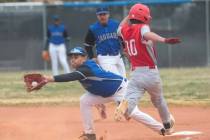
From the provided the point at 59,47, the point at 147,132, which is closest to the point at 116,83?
the point at 147,132

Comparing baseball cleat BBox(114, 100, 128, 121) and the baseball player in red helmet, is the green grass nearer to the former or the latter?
the baseball player in red helmet

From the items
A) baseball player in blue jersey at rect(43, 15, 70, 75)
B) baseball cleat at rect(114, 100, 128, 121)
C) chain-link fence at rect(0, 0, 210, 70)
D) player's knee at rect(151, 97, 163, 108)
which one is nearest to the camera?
baseball cleat at rect(114, 100, 128, 121)

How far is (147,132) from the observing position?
1050 centimetres

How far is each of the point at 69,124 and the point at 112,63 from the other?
1.30 meters

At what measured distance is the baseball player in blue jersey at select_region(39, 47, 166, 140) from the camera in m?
Answer: 9.28

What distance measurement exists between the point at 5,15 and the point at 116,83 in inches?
684

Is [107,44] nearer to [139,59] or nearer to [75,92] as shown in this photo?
[139,59]

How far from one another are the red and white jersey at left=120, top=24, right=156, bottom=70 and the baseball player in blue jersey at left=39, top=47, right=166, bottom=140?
562mm

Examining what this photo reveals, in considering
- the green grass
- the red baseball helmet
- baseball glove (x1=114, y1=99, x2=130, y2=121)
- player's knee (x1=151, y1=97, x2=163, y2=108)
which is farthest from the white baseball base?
the green grass

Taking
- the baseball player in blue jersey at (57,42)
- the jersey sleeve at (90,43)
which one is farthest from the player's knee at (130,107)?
the baseball player in blue jersey at (57,42)

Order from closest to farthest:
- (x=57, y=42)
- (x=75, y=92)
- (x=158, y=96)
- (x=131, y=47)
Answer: (x=131, y=47) < (x=158, y=96) < (x=75, y=92) < (x=57, y=42)

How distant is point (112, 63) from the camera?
11992mm

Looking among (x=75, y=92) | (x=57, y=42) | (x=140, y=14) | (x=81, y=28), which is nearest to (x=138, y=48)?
(x=140, y=14)

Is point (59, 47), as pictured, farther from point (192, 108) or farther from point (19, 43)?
point (192, 108)
